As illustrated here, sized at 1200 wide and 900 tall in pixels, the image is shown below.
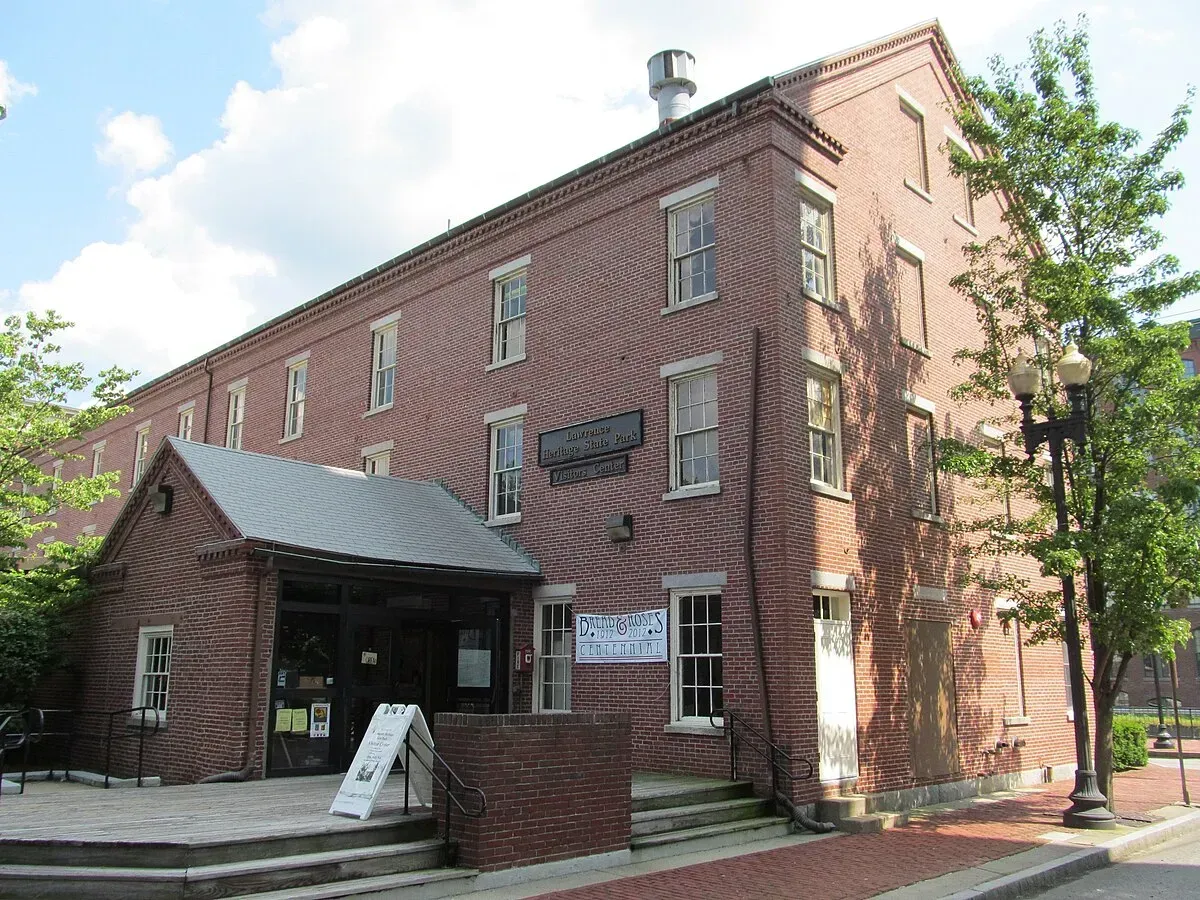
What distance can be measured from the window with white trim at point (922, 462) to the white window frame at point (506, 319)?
691 centimetres

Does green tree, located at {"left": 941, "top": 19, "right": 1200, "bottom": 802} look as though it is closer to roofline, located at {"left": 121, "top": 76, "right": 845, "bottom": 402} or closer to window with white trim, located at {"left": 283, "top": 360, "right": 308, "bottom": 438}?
roofline, located at {"left": 121, "top": 76, "right": 845, "bottom": 402}

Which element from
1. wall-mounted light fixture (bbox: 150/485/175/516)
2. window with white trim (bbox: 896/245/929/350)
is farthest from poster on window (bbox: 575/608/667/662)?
window with white trim (bbox: 896/245/929/350)

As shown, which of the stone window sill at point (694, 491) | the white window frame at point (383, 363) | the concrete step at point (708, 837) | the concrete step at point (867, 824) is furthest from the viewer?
the white window frame at point (383, 363)

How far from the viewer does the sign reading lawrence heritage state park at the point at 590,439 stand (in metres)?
14.9

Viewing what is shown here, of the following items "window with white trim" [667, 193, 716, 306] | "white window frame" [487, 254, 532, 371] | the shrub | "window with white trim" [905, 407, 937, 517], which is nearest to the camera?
"window with white trim" [667, 193, 716, 306]

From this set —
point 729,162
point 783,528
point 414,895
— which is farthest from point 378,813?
point 729,162

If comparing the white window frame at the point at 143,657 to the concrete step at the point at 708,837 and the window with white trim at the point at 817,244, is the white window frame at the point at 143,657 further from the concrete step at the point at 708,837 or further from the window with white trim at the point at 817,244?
the window with white trim at the point at 817,244

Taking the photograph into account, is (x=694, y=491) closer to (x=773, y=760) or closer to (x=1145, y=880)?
(x=773, y=760)

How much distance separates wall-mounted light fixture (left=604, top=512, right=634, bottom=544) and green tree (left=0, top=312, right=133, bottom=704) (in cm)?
900

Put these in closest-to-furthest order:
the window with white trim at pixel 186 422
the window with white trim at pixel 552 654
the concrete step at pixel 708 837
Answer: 1. the concrete step at pixel 708 837
2. the window with white trim at pixel 552 654
3. the window with white trim at pixel 186 422

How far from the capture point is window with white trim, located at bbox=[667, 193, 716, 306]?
582 inches

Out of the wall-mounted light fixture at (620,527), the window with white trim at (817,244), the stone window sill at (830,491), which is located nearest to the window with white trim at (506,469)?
the wall-mounted light fixture at (620,527)

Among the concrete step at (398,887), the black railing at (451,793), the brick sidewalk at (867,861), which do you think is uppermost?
the black railing at (451,793)

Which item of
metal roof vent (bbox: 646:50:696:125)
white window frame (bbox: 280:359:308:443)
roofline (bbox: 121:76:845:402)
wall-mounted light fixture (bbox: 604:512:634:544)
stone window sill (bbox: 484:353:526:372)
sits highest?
metal roof vent (bbox: 646:50:696:125)
